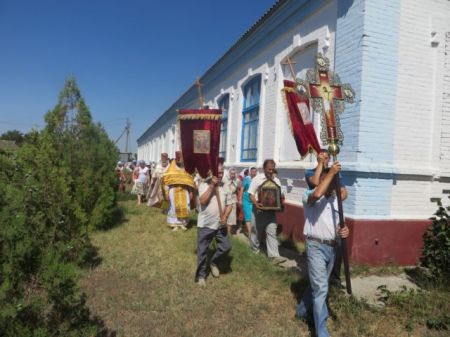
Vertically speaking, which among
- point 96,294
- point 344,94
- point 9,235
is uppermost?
point 344,94

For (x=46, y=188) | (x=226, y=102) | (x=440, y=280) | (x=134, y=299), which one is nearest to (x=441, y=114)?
(x=440, y=280)

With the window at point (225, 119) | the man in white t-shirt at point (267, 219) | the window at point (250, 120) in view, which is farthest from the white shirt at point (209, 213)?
the window at point (225, 119)

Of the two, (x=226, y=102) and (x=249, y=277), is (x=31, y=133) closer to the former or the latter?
(x=249, y=277)

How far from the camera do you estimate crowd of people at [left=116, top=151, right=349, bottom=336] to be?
389cm

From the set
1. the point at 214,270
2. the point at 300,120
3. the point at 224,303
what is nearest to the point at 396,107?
the point at 300,120

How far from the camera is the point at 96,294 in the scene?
16.9 ft

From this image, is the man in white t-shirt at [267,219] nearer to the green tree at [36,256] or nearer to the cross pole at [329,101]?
the cross pole at [329,101]

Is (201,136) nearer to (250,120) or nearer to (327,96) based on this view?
(327,96)

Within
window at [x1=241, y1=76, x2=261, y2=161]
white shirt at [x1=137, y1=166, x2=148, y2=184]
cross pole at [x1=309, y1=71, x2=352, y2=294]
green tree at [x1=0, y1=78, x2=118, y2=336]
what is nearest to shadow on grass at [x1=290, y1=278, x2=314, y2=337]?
cross pole at [x1=309, y1=71, x2=352, y2=294]

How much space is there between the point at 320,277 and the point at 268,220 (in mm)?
2961

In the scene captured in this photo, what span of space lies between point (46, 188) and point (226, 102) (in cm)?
1097

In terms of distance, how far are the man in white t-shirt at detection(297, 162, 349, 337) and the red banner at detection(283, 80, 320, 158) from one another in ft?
4.53

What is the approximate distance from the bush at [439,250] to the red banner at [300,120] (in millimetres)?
2040

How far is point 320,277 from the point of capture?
388cm
